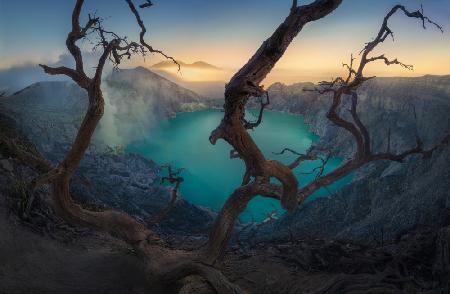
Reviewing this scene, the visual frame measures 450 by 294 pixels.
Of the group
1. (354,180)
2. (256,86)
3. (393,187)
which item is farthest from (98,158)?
(256,86)

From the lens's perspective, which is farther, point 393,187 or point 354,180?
point 354,180

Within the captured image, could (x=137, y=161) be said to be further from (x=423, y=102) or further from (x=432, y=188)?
(x=432, y=188)

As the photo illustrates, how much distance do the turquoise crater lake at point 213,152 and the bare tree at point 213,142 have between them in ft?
46.1

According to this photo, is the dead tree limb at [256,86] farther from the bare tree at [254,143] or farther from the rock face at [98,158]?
the rock face at [98,158]

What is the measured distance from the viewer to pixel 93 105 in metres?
6.95

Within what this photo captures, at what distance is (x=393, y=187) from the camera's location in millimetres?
16750

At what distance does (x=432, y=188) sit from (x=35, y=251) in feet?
40.1

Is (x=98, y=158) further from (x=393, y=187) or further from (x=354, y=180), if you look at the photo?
(x=393, y=187)

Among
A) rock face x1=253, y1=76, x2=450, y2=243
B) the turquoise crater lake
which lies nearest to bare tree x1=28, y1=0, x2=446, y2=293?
rock face x1=253, y1=76, x2=450, y2=243

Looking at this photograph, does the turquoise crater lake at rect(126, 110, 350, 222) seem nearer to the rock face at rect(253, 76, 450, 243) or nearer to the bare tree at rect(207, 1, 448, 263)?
the rock face at rect(253, 76, 450, 243)

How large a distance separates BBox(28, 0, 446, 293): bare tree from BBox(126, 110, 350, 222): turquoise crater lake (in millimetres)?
14038

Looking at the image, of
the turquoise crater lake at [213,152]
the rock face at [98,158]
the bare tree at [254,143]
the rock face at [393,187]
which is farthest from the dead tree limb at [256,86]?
the turquoise crater lake at [213,152]

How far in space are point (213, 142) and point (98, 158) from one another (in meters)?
32.2

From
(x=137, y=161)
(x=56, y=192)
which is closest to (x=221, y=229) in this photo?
(x=56, y=192)
